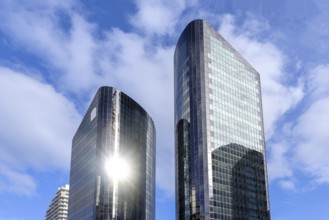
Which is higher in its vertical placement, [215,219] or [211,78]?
[211,78]

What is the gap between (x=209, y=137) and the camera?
6009 inches

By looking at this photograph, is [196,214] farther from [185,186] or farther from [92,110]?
[92,110]

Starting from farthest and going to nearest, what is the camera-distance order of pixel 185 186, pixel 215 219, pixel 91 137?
1. pixel 91 137
2. pixel 185 186
3. pixel 215 219

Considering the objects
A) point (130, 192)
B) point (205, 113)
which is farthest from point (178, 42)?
point (130, 192)

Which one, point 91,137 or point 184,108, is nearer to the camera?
point 184,108

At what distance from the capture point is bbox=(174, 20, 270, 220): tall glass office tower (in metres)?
148

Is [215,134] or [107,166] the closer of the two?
[215,134]

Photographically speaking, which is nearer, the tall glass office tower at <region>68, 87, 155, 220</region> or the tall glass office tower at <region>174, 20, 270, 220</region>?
the tall glass office tower at <region>174, 20, 270, 220</region>

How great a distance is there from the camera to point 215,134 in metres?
155

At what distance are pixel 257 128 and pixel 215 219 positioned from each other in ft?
146

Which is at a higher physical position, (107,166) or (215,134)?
(215,134)

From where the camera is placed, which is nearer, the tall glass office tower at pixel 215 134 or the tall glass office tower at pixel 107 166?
the tall glass office tower at pixel 215 134

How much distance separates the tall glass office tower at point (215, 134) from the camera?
484 ft

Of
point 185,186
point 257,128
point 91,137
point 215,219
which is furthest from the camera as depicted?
point 91,137
